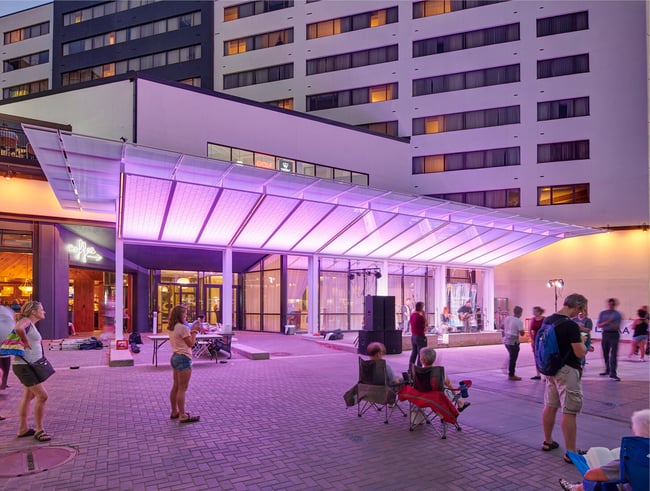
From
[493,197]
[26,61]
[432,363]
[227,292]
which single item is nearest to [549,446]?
[432,363]

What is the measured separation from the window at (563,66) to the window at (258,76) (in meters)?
16.1

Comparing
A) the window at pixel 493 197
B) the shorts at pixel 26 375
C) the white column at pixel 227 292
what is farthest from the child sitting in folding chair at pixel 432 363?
the window at pixel 493 197

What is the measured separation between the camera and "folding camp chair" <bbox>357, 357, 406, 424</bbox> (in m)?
7.25

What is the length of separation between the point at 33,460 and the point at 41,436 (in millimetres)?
744

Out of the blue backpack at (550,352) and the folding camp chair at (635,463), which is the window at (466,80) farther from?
the folding camp chair at (635,463)

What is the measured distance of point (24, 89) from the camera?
4162cm

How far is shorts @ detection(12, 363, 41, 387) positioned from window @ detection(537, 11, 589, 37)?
3171 cm

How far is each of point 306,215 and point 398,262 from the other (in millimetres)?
6753

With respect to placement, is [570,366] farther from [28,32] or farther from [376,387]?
[28,32]

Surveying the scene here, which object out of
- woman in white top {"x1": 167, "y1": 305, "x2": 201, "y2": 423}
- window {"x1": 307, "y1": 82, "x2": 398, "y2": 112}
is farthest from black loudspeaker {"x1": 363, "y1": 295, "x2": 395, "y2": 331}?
window {"x1": 307, "y1": 82, "x2": 398, "y2": 112}

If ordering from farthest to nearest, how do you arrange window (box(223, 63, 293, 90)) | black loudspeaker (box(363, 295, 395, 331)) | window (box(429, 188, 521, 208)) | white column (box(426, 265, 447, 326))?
window (box(223, 63, 293, 90)) < window (box(429, 188, 521, 208)) < white column (box(426, 265, 447, 326)) < black loudspeaker (box(363, 295, 395, 331))

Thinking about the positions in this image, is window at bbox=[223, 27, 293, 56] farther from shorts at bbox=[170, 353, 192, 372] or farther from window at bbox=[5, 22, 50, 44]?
shorts at bbox=[170, 353, 192, 372]

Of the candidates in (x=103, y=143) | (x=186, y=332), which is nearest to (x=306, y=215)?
(x=103, y=143)

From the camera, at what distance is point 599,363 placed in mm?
14742
